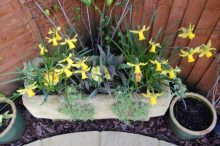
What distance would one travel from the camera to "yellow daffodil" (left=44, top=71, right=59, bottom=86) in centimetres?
189

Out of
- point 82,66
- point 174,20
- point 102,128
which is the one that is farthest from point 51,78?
point 174,20

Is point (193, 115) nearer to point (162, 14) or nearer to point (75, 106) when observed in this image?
point (162, 14)

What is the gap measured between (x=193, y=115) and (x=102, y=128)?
2.64 feet

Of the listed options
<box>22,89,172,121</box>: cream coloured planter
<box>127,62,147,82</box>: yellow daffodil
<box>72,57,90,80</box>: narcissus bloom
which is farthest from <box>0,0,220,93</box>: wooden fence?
<box>72,57,90,80</box>: narcissus bloom

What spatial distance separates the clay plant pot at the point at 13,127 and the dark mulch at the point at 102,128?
0.08m

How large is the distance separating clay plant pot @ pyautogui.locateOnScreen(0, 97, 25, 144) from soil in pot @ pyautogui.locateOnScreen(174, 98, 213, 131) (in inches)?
52.6

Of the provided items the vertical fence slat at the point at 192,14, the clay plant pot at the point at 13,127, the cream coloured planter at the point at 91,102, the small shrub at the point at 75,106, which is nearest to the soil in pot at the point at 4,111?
the clay plant pot at the point at 13,127

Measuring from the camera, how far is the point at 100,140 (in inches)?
86.3

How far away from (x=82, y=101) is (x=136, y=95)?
0.43 m

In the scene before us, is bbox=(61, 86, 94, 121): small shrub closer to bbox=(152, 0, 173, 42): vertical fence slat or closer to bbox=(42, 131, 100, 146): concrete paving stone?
bbox=(42, 131, 100, 146): concrete paving stone

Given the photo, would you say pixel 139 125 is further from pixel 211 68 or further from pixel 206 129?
pixel 211 68

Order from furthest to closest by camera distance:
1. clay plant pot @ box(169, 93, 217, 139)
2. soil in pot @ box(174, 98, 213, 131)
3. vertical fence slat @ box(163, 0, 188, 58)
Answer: soil in pot @ box(174, 98, 213, 131) < clay plant pot @ box(169, 93, 217, 139) < vertical fence slat @ box(163, 0, 188, 58)

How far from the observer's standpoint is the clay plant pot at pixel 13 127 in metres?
2.06

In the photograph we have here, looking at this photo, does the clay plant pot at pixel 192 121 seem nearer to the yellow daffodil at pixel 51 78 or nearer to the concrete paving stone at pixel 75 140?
the concrete paving stone at pixel 75 140
